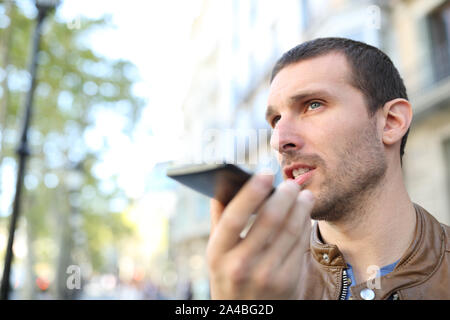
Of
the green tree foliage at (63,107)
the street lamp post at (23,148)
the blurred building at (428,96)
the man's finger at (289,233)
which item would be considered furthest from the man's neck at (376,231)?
the green tree foliage at (63,107)

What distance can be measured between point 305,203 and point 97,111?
61.4ft

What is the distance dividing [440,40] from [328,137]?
11.2 metres

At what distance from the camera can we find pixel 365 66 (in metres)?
1.83

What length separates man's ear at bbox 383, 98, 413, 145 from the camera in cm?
182

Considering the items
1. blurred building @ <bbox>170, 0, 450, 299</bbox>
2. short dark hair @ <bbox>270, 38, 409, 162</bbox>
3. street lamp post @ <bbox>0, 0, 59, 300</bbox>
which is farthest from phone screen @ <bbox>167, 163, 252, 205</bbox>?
street lamp post @ <bbox>0, 0, 59, 300</bbox>

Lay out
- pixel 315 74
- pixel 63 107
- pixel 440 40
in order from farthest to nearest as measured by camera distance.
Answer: pixel 63 107 → pixel 440 40 → pixel 315 74

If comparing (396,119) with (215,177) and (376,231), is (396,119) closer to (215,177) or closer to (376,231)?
(376,231)

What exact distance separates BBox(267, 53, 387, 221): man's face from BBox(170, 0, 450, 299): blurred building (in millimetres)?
248

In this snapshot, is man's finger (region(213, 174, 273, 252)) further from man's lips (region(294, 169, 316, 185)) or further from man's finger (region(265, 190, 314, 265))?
man's lips (region(294, 169, 316, 185))

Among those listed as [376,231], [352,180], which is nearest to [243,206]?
[352,180]

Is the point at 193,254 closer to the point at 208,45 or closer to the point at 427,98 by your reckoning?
the point at 208,45

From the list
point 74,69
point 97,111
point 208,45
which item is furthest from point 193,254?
point 74,69

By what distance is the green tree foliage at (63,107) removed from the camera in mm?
13969

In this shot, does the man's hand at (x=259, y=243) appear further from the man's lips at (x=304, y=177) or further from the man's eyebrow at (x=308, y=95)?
the man's eyebrow at (x=308, y=95)
